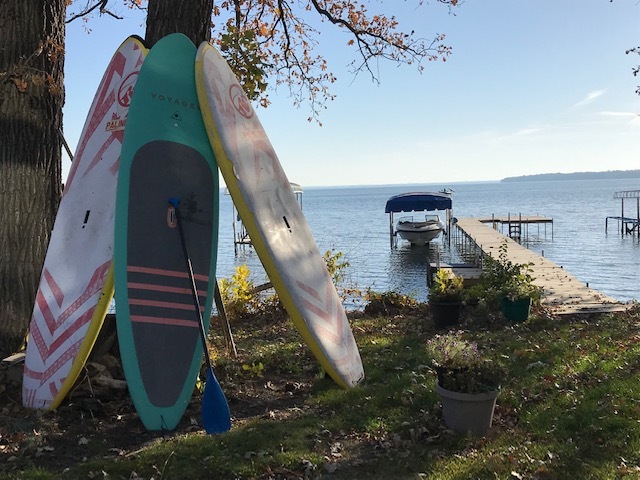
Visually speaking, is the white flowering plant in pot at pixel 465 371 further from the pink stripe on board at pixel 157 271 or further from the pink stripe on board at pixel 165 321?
the pink stripe on board at pixel 157 271

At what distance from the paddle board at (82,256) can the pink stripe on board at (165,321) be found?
0.43 meters

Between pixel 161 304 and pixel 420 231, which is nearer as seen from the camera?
pixel 161 304

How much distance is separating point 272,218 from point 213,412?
2.00 metres

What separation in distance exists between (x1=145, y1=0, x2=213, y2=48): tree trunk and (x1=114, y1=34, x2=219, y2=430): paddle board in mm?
820

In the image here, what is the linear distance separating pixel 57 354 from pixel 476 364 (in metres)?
3.72

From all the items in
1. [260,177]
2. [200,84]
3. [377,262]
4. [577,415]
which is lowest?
[377,262]

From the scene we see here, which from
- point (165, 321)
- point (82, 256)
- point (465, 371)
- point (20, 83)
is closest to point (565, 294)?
point (465, 371)

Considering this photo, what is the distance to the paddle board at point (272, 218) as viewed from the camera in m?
5.34

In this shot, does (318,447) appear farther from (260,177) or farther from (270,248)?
(260,177)

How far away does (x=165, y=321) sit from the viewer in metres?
5.08

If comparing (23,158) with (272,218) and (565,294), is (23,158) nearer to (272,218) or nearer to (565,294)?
(272,218)

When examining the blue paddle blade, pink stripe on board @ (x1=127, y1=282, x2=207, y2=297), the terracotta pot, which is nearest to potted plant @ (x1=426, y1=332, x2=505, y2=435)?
the terracotta pot

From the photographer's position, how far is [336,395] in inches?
213

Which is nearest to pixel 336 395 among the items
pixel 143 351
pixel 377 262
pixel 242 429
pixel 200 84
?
pixel 242 429
